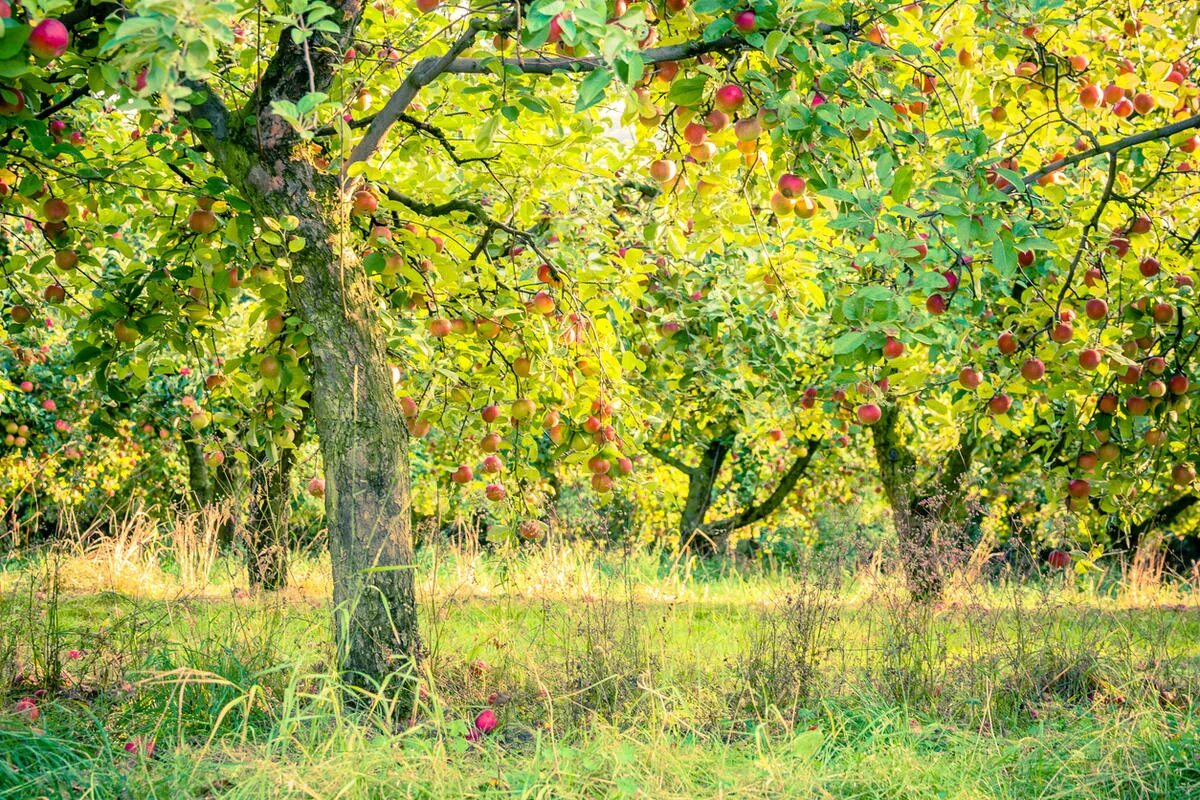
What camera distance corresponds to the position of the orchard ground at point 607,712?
9.56ft

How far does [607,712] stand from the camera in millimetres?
4125

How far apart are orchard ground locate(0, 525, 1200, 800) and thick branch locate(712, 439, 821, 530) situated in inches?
177

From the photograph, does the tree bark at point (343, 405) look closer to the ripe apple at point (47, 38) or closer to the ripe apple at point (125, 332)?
the ripe apple at point (125, 332)

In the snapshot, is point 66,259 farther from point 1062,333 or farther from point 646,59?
point 1062,333

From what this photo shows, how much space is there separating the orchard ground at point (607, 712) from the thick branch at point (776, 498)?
4.51 meters

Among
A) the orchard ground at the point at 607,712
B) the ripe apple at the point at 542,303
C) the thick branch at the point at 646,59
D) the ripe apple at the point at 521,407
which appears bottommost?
the orchard ground at the point at 607,712

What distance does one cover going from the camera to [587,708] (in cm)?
399

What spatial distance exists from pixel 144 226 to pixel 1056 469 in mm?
3950

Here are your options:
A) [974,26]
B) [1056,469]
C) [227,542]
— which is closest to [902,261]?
[974,26]

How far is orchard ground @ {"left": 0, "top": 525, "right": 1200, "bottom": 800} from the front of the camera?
9.56 ft

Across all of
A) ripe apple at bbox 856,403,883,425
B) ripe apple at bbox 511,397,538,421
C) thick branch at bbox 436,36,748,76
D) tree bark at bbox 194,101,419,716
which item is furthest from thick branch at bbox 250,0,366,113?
ripe apple at bbox 856,403,883,425

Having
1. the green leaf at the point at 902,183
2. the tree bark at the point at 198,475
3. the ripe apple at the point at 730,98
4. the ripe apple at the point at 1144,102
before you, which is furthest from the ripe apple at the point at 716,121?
the tree bark at the point at 198,475

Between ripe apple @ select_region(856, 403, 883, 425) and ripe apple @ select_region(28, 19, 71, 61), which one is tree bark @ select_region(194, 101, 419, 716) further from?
ripe apple @ select_region(856, 403, 883, 425)

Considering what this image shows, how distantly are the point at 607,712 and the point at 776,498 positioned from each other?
23.6ft
